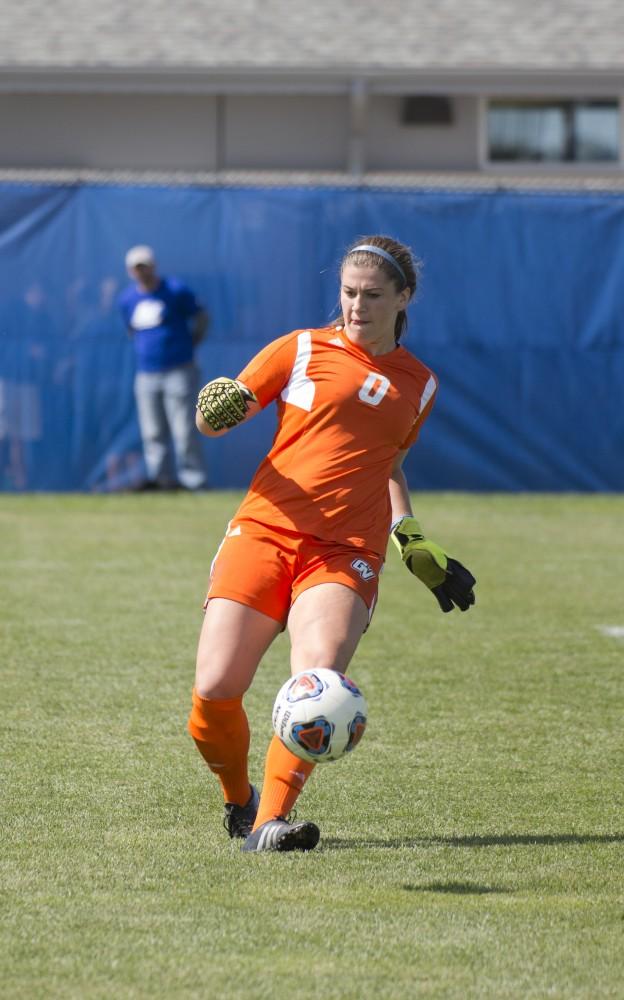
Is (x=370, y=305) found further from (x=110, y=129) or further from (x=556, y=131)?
(x=556, y=131)

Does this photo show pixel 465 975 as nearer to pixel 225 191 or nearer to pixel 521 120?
pixel 225 191

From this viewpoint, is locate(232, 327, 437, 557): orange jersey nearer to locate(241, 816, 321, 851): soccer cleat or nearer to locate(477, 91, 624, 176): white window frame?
locate(241, 816, 321, 851): soccer cleat

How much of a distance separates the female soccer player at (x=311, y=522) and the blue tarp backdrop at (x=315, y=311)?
30.4 feet

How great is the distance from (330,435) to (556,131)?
16.6 m

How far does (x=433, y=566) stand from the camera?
17.0ft

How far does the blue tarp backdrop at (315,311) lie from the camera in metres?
14.4

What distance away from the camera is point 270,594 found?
16.1ft

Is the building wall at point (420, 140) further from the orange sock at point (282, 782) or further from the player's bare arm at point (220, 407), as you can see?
the orange sock at point (282, 782)

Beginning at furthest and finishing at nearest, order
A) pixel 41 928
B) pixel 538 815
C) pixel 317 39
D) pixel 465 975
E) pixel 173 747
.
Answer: pixel 317 39 → pixel 173 747 → pixel 538 815 → pixel 41 928 → pixel 465 975

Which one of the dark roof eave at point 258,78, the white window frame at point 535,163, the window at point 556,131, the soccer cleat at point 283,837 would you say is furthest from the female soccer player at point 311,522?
the window at point 556,131

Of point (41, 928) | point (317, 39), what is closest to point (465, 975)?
point (41, 928)

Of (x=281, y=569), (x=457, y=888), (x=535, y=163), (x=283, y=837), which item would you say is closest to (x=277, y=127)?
(x=535, y=163)

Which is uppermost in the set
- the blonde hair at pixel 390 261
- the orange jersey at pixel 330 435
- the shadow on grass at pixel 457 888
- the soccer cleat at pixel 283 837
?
the blonde hair at pixel 390 261

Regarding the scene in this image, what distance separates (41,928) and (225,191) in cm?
1126
